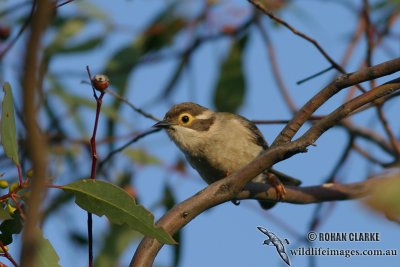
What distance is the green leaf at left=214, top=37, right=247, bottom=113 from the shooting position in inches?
242

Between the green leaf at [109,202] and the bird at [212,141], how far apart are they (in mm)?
2515

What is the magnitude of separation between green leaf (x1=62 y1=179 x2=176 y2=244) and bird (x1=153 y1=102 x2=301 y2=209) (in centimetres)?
252

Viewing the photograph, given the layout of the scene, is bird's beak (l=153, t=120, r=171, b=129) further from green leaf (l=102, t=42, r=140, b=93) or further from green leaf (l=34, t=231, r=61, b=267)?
green leaf (l=34, t=231, r=61, b=267)

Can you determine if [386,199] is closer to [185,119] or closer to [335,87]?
[335,87]

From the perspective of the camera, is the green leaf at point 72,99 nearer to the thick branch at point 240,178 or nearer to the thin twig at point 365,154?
the thin twig at point 365,154

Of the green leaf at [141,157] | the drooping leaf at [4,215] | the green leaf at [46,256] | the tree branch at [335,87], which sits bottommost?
the green leaf at [46,256]

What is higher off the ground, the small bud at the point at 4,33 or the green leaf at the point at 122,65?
the green leaf at the point at 122,65

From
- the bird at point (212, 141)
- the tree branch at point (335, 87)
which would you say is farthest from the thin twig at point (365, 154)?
the tree branch at point (335, 87)

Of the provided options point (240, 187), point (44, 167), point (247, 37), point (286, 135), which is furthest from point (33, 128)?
point (247, 37)

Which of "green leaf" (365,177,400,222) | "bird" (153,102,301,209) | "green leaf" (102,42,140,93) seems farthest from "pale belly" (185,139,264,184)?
"green leaf" (365,177,400,222)

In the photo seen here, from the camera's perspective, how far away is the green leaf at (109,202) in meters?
2.58

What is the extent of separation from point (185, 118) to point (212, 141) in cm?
35

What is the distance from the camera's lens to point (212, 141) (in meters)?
5.44

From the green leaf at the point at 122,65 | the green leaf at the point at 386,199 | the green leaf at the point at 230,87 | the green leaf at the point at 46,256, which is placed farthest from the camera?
the green leaf at the point at 122,65
